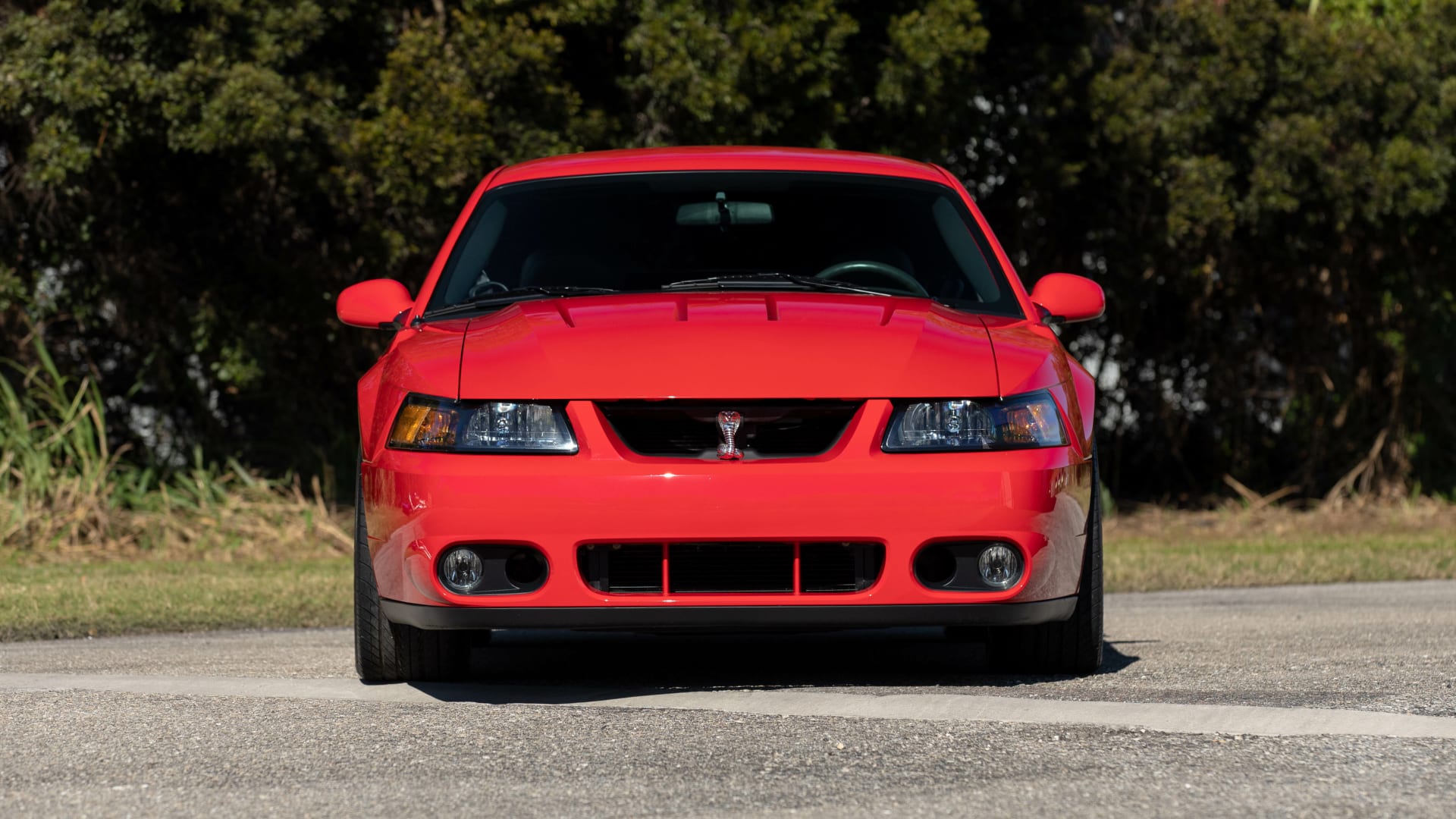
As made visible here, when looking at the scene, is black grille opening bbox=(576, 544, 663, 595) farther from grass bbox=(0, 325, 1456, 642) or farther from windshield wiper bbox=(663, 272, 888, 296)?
grass bbox=(0, 325, 1456, 642)

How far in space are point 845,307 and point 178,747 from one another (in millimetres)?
Answer: 2027

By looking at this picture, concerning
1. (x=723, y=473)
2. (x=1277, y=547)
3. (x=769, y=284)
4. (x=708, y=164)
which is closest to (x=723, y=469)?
(x=723, y=473)

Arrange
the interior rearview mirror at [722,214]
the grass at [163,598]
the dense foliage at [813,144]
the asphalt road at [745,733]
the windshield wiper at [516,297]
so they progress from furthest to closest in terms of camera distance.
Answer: the dense foliage at [813,144], the grass at [163,598], the interior rearview mirror at [722,214], the windshield wiper at [516,297], the asphalt road at [745,733]

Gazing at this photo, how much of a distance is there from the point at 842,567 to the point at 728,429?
1.48 feet

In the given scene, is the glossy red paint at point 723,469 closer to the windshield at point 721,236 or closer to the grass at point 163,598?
the windshield at point 721,236

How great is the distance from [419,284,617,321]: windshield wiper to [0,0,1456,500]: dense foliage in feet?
20.4

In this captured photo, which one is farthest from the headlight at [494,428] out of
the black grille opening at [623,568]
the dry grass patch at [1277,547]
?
the dry grass patch at [1277,547]

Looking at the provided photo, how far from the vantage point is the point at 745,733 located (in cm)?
439

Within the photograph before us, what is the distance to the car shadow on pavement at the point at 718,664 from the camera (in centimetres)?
525

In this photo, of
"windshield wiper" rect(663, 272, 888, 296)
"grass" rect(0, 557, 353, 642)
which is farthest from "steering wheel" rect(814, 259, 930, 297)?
"grass" rect(0, 557, 353, 642)

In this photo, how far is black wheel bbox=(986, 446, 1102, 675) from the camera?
17.1 feet

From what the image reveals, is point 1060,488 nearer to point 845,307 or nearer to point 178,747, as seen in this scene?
point 845,307

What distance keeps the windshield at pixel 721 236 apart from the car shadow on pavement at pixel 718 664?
112 centimetres

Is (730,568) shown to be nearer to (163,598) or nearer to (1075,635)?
(1075,635)
